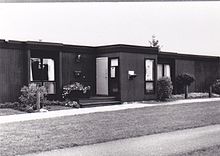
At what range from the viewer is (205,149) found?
768 cm

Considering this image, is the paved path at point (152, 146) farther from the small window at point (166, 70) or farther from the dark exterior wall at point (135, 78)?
the small window at point (166, 70)

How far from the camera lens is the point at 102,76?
65.0ft

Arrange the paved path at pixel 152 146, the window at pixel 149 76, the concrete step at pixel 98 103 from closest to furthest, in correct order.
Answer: the paved path at pixel 152 146, the concrete step at pixel 98 103, the window at pixel 149 76

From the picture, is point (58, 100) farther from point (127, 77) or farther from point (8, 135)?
point (8, 135)

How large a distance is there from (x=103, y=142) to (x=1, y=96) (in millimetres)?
9175

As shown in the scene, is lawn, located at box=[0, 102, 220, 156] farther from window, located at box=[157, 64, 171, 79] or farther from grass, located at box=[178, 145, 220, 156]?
window, located at box=[157, 64, 171, 79]

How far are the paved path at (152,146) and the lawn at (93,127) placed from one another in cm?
44

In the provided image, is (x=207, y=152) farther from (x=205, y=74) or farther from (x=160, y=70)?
(x=205, y=74)

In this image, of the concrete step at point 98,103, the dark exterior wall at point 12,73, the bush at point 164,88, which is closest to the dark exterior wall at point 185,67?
the bush at point 164,88

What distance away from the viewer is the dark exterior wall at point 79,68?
18.4m

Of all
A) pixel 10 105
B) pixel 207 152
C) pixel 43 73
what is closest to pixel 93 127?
pixel 207 152

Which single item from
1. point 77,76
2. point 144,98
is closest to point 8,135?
point 77,76

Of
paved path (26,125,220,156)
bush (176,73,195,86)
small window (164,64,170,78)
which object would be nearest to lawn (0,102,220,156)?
paved path (26,125,220,156)

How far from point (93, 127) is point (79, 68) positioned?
8.86 meters
